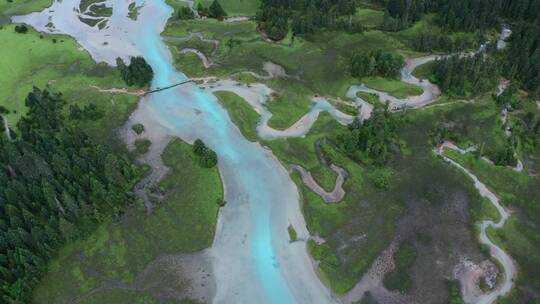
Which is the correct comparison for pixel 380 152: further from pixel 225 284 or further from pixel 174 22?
pixel 174 22

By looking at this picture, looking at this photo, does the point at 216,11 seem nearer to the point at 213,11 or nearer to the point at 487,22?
the point at 213,11

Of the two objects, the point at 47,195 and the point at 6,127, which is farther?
the point at 6,127

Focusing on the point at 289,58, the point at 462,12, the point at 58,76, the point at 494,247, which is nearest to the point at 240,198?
the point at 494,247

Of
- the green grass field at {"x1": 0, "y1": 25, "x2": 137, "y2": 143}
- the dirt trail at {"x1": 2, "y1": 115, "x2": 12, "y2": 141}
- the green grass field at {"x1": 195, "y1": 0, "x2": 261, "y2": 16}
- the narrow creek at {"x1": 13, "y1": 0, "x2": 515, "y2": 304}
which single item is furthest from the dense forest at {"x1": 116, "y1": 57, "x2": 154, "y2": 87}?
the green grass field at {"x1": 195, "y1": 0, "x2": 261, "y2": 16}

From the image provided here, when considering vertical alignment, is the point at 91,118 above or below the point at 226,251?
above

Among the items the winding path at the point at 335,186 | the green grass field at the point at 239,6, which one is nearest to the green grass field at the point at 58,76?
the winding path at the point at 335,186

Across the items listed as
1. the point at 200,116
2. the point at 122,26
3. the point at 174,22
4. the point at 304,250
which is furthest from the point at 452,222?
the point at 122,26

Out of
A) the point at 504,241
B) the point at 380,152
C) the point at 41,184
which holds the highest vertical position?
the point at 41,184
